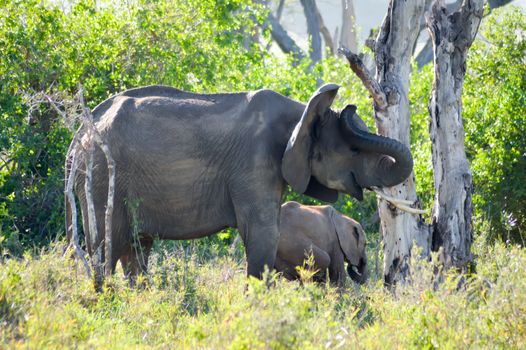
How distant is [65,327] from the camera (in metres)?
6.61

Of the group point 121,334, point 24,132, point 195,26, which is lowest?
point 121,334

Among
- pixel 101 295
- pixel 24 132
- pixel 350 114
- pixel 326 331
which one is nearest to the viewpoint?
pixel 326 331

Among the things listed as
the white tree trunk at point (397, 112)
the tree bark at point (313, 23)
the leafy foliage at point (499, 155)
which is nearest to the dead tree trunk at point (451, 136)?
the white tree trunk at point (397, 112)

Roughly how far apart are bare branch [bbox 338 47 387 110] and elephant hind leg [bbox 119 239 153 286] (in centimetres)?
279

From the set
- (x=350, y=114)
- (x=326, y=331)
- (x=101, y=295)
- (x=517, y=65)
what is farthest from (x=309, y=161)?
(x=517, y=65)

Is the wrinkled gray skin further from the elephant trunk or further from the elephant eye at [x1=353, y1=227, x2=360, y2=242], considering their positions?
the elephant eye at [x1=353, y1=227, x2=360, y2=242]

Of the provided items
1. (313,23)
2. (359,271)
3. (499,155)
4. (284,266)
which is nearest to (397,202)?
(284,266)

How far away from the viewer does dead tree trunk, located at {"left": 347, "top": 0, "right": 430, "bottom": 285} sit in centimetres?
1052

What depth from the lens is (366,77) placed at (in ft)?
Result: 33.4

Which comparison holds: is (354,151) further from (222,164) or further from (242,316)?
(242,316)

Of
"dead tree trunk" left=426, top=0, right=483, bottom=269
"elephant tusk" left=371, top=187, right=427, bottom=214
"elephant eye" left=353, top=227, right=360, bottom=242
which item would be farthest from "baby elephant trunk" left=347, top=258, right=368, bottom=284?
"elephant tusk" left=371, top=187, right=427, bottom=214

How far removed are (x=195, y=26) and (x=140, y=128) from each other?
6723 mm

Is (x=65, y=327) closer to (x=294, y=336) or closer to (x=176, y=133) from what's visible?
(x=294, y=336)

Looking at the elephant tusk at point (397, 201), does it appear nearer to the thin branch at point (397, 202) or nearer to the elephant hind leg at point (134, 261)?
the thin branch at point (397, 202)
